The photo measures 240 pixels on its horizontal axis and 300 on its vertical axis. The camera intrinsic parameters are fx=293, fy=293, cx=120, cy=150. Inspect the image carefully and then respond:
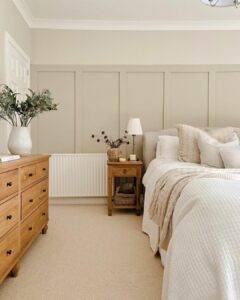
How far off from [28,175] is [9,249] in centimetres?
64

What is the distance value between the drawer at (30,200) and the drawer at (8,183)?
0.82ft

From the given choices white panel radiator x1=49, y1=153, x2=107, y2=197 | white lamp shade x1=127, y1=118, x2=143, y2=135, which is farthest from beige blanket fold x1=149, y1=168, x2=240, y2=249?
white panel radiator x1=49, y1=153, x2=107, y2=197

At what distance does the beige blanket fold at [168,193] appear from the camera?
1924mm

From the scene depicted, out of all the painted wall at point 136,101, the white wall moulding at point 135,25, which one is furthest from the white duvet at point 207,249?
the white wall moulding at point 135,25

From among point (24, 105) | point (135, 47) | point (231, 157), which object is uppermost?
point (135, 47)

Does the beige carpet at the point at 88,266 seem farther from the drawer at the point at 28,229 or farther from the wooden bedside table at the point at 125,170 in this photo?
the wooden bedside table at the point at 125,170

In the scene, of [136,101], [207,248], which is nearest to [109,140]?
[136,101]

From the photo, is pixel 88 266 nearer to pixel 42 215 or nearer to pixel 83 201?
→ pixel 42 215

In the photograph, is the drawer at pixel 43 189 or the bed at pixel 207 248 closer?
the bed at pixel 207 248

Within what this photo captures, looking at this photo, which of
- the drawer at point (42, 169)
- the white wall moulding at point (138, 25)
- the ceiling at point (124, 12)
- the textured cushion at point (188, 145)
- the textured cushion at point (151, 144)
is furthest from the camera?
the white wall moulding at point (138, 25)

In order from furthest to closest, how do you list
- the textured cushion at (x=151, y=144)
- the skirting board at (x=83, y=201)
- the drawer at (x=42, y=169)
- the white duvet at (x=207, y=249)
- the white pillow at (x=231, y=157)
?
the skirting board at (x=83, y=201), the textured cushion at (x=151, y=144), the white pillow at (x=231, y=157), the drawer at (x=42, y=169), the white duvet at (x=207, y=249)

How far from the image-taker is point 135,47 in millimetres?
4223

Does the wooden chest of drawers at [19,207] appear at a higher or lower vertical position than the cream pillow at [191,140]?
lower

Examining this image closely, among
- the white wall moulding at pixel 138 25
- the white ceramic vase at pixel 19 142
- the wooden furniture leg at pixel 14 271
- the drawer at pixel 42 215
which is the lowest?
the wooden furniture leg at pixel 14 271
